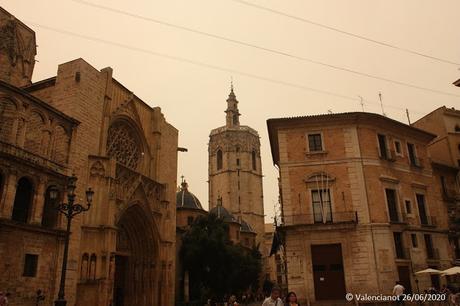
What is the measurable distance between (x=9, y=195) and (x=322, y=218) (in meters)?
15.0

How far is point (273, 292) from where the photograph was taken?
23.3ft

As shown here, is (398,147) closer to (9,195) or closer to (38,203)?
(38,203)

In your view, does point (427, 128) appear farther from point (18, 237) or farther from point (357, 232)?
point (18, 237)

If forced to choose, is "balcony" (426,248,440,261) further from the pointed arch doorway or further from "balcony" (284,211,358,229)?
the pointed arch doorway

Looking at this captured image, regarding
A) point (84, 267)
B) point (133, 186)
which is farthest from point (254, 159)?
point (84, 267)

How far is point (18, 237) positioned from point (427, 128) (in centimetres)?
3080

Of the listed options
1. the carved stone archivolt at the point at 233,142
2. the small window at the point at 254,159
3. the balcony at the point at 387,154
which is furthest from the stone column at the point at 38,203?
the small window at the point at 254,159

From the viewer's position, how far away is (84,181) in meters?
19.8

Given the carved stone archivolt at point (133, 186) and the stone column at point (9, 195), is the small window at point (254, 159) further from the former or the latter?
the stone column at point (9, 195)

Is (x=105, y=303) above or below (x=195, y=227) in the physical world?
below

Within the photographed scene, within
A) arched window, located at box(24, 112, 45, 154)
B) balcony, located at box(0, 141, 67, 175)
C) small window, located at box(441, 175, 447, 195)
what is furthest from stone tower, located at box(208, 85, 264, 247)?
balcony, located at box(0, 141, 67, 175)

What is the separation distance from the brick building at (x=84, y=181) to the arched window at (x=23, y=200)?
0.14 ft

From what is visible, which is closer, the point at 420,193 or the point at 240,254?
the point at 420,193

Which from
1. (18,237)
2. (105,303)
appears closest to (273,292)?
(18,237)
